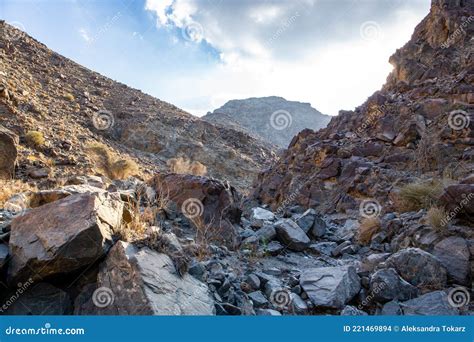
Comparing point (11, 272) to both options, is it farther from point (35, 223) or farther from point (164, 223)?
point (164, 223)

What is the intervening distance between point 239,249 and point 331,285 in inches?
54.4

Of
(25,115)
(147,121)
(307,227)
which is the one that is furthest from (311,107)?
(307,227)

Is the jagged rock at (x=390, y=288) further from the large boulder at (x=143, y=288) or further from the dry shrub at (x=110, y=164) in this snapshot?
the dry shrub at (x=110, y=164)

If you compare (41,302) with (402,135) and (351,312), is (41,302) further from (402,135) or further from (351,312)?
(402,135)

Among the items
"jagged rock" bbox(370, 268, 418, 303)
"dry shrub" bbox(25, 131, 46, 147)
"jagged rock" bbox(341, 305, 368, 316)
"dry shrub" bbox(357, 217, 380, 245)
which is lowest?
"jagged rock" bbox(341, 305, 368, 316)

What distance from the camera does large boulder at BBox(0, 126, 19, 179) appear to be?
8.65 m

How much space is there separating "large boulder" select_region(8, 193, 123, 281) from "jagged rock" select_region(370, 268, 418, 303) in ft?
8.52

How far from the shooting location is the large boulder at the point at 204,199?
5241mm

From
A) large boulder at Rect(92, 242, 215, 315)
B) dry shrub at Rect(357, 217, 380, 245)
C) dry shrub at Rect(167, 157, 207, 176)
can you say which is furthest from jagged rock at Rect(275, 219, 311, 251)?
dry shrub at Rect(167, 157, 207, 176)

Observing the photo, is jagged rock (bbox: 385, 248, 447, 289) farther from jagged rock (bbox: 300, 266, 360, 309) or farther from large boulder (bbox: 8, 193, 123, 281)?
large boulder (bbox: 8, 193, 123, 281)

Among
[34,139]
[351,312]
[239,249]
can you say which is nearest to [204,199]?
[239,249]

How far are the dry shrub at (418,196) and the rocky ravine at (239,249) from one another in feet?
0.10

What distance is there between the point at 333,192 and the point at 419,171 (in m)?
2.18

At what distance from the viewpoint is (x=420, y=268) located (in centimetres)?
376
